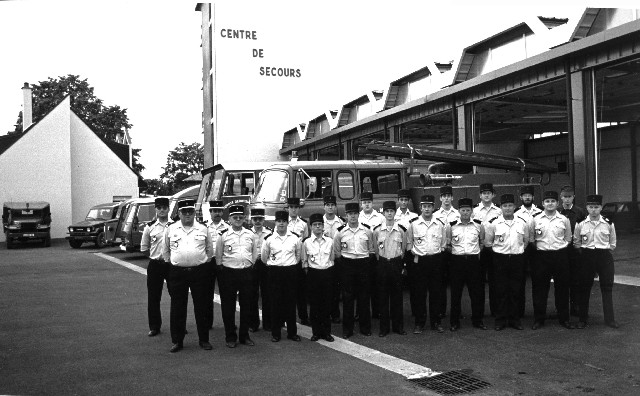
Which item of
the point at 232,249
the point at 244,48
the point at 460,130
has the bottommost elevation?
the point at 232,249

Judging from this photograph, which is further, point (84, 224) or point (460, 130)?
point (84, 224)

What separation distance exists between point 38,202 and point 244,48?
18.6 meters

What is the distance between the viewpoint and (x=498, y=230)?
8.52m

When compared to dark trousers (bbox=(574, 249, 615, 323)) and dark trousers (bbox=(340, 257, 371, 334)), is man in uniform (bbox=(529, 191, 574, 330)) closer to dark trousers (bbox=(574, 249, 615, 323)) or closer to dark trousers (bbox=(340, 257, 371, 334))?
dark trousers (bbox=(574, 249, 615, 323))

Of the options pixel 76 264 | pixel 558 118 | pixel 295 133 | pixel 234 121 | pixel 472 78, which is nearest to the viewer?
pixel 472 78

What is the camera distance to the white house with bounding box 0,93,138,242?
25391mm

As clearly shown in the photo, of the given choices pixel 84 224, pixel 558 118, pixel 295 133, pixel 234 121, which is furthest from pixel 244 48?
pixel 558 118

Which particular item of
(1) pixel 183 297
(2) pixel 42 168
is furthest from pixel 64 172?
(1) pixel 183 297

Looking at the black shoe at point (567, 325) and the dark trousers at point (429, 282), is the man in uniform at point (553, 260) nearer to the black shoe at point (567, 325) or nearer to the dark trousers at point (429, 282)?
the black shoe at point (567, 325)

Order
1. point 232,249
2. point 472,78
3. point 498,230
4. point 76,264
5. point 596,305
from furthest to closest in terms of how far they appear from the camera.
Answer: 1. point 76,264
2. point 472,78
3. point 596,305
4. point 498,230
5. point 232,249

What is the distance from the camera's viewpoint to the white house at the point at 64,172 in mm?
25391

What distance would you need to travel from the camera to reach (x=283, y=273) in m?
7.99

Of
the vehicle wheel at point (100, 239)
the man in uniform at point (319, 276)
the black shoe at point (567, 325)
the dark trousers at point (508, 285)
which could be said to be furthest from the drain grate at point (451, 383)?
the vehicle wheel at point (100, 239)

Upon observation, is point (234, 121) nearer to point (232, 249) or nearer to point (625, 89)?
point (625, 89)
